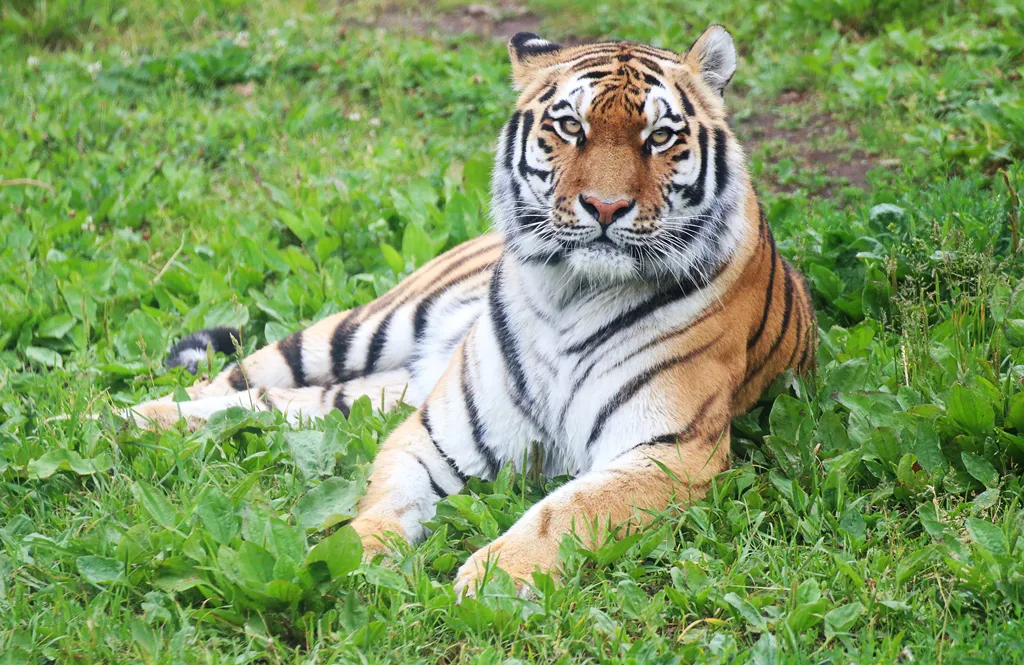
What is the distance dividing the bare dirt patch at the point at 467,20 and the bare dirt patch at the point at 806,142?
7.02ft

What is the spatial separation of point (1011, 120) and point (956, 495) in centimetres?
256

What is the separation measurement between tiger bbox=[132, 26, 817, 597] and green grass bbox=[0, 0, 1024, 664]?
130 mm

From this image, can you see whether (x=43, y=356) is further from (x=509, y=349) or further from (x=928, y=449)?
(x=928, y=449)

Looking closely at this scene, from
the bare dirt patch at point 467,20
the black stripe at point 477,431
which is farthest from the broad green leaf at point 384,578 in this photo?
the bare dirt patch at point 467,20

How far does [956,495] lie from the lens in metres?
2.94

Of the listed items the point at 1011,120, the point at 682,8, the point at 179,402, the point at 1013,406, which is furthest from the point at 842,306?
the point at 682,8

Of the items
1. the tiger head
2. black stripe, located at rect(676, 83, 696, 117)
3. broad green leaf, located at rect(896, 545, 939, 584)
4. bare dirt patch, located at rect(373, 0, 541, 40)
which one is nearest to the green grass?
broad green leaf, located at rect(896, 545, 939, 584)

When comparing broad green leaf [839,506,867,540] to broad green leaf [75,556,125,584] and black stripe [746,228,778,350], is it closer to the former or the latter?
black stripe [746,228,778,350]

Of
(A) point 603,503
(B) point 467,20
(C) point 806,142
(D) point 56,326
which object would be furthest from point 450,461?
(B) point 467,20

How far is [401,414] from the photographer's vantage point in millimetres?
3701

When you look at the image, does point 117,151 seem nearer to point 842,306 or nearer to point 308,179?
point 308,179

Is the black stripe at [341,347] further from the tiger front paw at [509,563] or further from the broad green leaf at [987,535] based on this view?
the broad green leaf at [987,535]

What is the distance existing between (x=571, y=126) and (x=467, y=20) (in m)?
5.17

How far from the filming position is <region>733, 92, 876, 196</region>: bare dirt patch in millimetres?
5258
